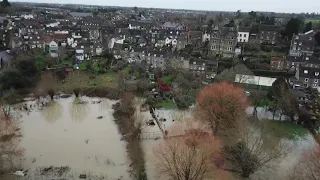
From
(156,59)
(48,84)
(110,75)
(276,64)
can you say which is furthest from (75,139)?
(276,64)

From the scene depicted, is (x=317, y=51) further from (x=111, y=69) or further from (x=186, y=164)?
(x=186, y=164)

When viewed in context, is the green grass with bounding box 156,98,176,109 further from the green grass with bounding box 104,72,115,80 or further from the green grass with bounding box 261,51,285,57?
the green grass with bounding box 261,51,285,57

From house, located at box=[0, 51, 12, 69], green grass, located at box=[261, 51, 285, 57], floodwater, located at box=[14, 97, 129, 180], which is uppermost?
green grass, located at box=[261, 51, 285, 57]

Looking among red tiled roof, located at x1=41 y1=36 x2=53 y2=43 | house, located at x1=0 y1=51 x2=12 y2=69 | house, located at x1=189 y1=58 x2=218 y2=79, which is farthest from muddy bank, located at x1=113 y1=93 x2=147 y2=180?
red tiled roof, located at x1=41 y1=36 x2=53 y2=43

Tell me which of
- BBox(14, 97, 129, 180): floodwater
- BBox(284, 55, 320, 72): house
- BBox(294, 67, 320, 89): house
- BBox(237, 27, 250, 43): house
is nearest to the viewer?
BBox(14, 97, 129, 180): floodwater

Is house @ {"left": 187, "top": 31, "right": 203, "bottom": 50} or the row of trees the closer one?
the row of trees

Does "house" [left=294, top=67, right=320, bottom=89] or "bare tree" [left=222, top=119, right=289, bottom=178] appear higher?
"house" [left=294, top=67, right=320, bottom=89]

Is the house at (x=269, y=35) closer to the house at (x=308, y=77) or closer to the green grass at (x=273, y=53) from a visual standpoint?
the green grass at (x=273, y=53)
